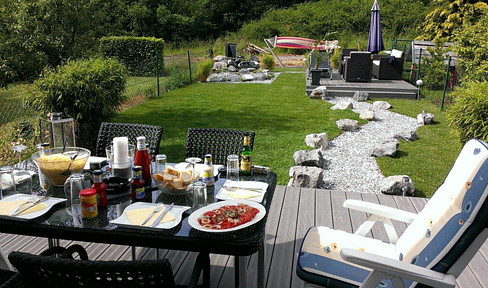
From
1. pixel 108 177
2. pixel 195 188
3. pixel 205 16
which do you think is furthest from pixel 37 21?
pixel 205 16

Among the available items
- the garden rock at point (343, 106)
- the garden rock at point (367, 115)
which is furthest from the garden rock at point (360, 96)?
the garden rock at point (367, 115)

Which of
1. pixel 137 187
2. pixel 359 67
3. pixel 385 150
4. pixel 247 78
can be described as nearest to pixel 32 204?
pixel 137 187

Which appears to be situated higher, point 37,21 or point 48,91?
point 37,21

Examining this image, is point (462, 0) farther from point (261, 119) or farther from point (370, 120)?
point (261, 119)

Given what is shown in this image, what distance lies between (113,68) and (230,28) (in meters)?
24.2

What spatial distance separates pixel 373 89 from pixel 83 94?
7668 millimetres

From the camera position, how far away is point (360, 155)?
5711 mm

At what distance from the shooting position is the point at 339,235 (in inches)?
91.2

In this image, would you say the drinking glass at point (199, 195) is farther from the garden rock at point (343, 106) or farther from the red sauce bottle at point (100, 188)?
the garden rock at point (343, 106)

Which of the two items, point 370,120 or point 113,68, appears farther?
point 370,120

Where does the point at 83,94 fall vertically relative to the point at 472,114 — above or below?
above

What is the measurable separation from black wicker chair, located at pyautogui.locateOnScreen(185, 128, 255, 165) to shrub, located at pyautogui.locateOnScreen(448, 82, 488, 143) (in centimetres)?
339

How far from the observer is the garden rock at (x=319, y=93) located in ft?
32.6

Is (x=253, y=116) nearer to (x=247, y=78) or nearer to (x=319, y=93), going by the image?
(x=319, y=93)
